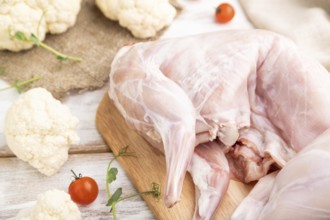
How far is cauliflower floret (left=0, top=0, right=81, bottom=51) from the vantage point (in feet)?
8.15

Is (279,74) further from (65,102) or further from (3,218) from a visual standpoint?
(3,218)

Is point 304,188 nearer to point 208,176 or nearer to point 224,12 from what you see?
point 208,176

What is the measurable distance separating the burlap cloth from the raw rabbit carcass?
35 cm

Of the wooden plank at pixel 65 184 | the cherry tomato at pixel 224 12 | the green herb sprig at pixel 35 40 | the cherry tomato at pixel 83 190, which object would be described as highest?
the cherry tomato at pixel 224 12

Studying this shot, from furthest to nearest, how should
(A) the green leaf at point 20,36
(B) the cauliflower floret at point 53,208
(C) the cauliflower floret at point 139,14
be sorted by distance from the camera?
1. (C) the cauliflower floret at point 139,14
2. (A) the green leaf at point 20,36
3. (B) the cauliflower floret at point 53,208

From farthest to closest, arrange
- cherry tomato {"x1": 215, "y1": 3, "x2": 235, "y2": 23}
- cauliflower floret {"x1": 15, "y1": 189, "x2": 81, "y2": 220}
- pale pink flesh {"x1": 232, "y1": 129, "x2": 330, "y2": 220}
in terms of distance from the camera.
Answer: cherry tomato {"x1": 215, "y1": 3, "x2": 235, "y2": 23}, cauliflower floret {"x1": 15, "y1": 189, "x2": 81, "y2": 220}, pale pink flesh {"x1": 232, "y1": 129, "x2": 330, "y2": 220}

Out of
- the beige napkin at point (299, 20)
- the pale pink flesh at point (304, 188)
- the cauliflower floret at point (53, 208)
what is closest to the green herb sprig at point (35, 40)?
the cauliflower floret at point (53, 208)

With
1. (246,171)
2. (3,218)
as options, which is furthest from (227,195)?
(3,218)

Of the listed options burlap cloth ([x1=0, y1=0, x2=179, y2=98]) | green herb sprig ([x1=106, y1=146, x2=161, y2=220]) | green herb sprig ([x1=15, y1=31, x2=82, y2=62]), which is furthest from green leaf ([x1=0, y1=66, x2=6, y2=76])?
green herb sprig ([x1=106, y1=146, x2=161, y2=220])

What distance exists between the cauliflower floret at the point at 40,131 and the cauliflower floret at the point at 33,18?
445 mm

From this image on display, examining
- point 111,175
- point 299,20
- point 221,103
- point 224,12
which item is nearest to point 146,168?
point 111,175

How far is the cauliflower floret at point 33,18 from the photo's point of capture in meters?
2.48

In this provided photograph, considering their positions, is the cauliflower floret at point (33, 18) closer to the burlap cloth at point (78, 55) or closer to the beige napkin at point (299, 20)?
the burlap cloth at point (78, 55)

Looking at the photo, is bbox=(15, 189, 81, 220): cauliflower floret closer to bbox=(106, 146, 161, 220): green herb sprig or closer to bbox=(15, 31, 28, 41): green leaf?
bbox=(106, 146, 161, 220): green herb sprig
